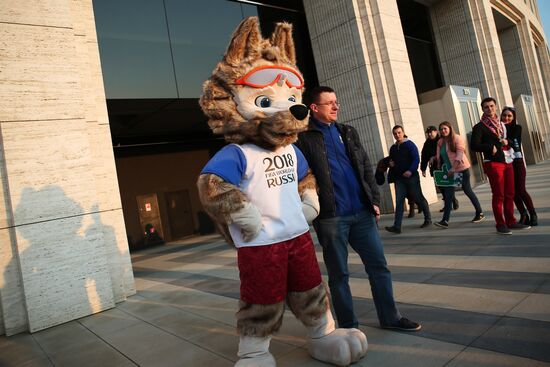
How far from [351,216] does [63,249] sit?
3566mm

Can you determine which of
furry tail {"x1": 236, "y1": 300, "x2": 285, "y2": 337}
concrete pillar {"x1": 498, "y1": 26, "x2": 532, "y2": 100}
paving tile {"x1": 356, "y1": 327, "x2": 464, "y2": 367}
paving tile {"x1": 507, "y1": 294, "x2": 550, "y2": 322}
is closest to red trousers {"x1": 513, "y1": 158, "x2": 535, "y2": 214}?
paving tile {"x1": 507, "y1": 294, "x2": 550, "y2": 322}

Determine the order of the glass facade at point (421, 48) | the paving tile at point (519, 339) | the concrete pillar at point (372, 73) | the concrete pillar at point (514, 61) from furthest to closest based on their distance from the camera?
the concrete pillar at point (514, 61) → the glass facade at point (421, 48) → the concrete pillar at point (372, 73) → the paving tile at point (519, 339)

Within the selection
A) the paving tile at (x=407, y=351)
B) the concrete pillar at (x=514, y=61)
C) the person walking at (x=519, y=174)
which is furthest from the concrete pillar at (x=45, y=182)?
the concrete pillar at (x=514, y=61)

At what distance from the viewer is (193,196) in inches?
570

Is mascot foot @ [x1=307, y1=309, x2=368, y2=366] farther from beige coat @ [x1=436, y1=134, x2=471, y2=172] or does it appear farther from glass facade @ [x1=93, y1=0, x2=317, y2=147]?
glass facade @ [x1=93, y1=0, x2=317, y2=147]

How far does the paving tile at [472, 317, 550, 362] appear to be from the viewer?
2316 mm

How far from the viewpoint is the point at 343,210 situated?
2936 millimetres

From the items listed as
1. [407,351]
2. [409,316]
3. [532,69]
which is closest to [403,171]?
[409,316]

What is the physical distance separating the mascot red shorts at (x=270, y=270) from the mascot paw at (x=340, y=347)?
423 mm

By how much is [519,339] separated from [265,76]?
247 centimetres

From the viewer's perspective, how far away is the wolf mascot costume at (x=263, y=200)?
247 centimetres

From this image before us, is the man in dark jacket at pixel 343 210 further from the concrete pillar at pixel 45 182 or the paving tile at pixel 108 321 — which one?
the concrete pillar at pixel 45 182

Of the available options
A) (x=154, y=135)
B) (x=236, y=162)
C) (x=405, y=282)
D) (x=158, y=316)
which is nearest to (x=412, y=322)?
(x=405, y=282)

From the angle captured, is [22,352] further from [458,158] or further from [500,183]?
[458,158]
